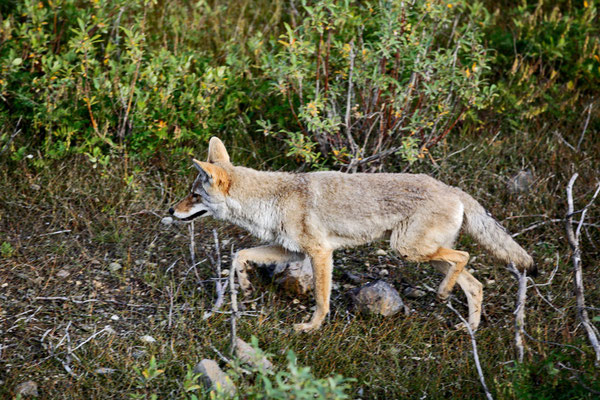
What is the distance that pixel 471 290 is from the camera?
530cm

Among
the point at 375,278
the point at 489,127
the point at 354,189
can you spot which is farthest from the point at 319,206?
the point at 489,127

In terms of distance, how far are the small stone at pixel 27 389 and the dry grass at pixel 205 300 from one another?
0.16 feet

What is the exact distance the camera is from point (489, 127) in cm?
749

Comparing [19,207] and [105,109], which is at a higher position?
[105,109]

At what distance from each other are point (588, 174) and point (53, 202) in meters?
5.22

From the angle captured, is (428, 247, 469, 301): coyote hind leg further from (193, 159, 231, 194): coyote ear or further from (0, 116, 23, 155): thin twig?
(0, 116, 23, 155): thin twig

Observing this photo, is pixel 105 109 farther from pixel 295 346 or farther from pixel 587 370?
pixel 587 370

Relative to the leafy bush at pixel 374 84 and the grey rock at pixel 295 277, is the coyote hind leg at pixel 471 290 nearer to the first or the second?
the grey rock at pixel 295 277

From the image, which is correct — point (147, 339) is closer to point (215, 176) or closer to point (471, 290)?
point (215, 176)

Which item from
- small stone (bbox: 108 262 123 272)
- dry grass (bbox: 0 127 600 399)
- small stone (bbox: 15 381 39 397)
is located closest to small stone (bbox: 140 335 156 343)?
dry grass (bbox: 0 127 600 399)

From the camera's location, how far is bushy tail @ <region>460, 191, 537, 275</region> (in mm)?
5184

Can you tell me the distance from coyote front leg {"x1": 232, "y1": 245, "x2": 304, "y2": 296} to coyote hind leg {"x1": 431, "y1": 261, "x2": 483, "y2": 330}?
1.13m

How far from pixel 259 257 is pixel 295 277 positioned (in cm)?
37

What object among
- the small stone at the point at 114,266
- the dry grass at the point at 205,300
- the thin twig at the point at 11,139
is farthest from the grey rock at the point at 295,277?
the thin twig at the point at 11,139
